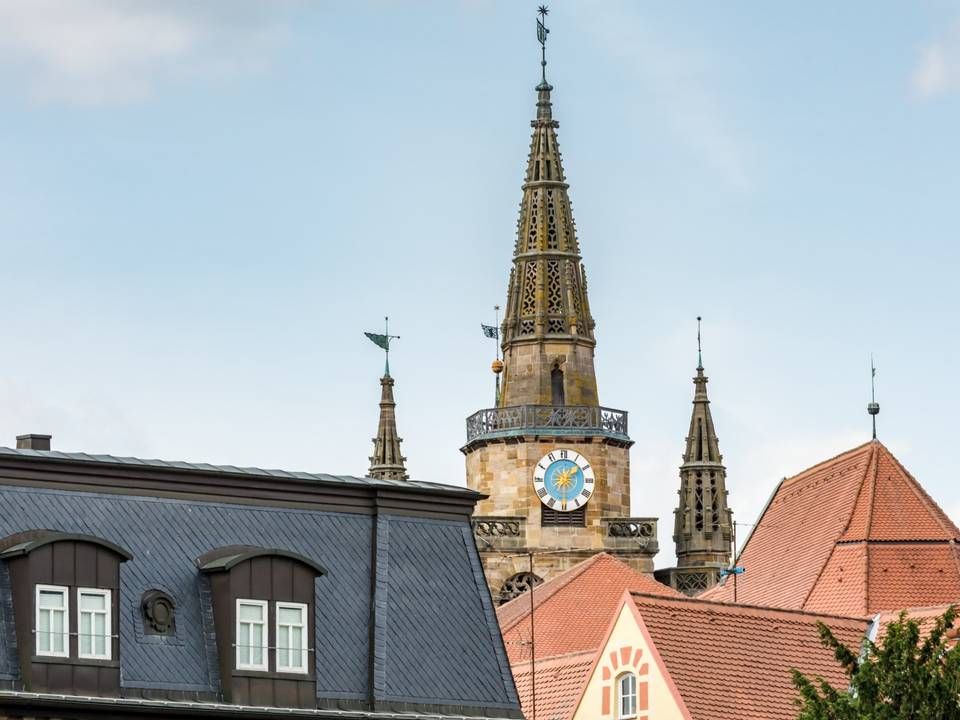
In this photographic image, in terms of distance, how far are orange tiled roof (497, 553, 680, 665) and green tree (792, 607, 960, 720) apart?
31.6 m

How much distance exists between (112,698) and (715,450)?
88.9 m

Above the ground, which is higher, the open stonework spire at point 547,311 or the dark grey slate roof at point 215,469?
the open stonework spire at point 547,311

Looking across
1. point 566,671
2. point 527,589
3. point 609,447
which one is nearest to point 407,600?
point 566,671

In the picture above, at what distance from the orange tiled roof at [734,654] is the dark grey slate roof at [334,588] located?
16.9m

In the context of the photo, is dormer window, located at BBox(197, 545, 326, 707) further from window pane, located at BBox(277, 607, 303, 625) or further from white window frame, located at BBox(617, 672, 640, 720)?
white window frame, located at BBox(617, 672, 640, 720)

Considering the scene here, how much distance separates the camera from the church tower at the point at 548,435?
397 feet

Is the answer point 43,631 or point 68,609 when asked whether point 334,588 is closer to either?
point 68,609

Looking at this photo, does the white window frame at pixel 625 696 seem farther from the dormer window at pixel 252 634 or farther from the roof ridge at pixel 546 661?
the dormer window at pixel 252 634

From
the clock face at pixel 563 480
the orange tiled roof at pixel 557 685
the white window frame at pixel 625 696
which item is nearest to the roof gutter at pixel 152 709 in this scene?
the white window frame at pixel 625 696

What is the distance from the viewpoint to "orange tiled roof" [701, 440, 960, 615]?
78.1 m

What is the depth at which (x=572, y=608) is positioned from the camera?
97.2m

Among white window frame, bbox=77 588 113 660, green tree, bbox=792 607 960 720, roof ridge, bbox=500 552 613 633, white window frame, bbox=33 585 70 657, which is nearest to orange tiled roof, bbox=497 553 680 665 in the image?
roof ridge, bbox=500 552 613 633

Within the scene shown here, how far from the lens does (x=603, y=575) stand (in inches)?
4001

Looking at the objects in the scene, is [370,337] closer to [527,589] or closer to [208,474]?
[527,589]
